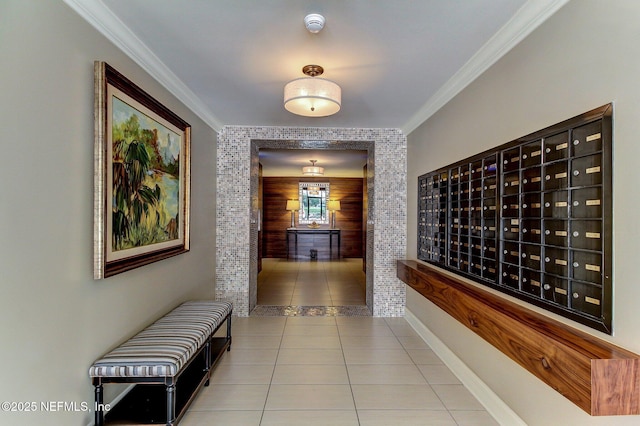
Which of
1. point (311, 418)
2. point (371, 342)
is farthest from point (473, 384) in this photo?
point (311, 418)

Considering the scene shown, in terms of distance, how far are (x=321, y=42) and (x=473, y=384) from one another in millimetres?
2777

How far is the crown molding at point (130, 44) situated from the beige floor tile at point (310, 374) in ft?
8.82

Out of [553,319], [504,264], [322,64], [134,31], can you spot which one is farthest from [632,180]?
[134,31]

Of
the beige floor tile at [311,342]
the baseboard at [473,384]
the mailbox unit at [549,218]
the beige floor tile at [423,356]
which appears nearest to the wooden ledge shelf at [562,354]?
the mailbox unit at [549,218]

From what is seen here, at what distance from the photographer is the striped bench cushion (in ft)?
6.02

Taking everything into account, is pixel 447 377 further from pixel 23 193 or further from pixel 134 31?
pixel 134 31

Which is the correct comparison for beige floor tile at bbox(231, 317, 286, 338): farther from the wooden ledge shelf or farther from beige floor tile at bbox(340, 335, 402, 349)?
the wooden ledge shelf

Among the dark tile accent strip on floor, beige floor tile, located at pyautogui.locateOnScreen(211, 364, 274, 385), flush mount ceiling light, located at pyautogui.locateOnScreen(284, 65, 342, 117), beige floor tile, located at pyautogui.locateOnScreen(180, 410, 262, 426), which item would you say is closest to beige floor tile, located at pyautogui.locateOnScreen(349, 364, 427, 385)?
beige floor tile, located at pyautogui.locateOnScreen(211, 364, 274, 385)

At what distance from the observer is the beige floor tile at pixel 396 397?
2311 millimetres

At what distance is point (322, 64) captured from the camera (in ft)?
8.37

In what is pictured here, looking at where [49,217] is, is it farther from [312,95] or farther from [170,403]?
[312,95]

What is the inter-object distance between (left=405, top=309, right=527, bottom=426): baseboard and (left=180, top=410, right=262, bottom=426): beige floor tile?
5.24 ft

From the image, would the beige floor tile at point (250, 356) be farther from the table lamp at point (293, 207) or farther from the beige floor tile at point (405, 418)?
the table lamp at point (293, 207)

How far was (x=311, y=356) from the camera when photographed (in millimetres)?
→ 3109
